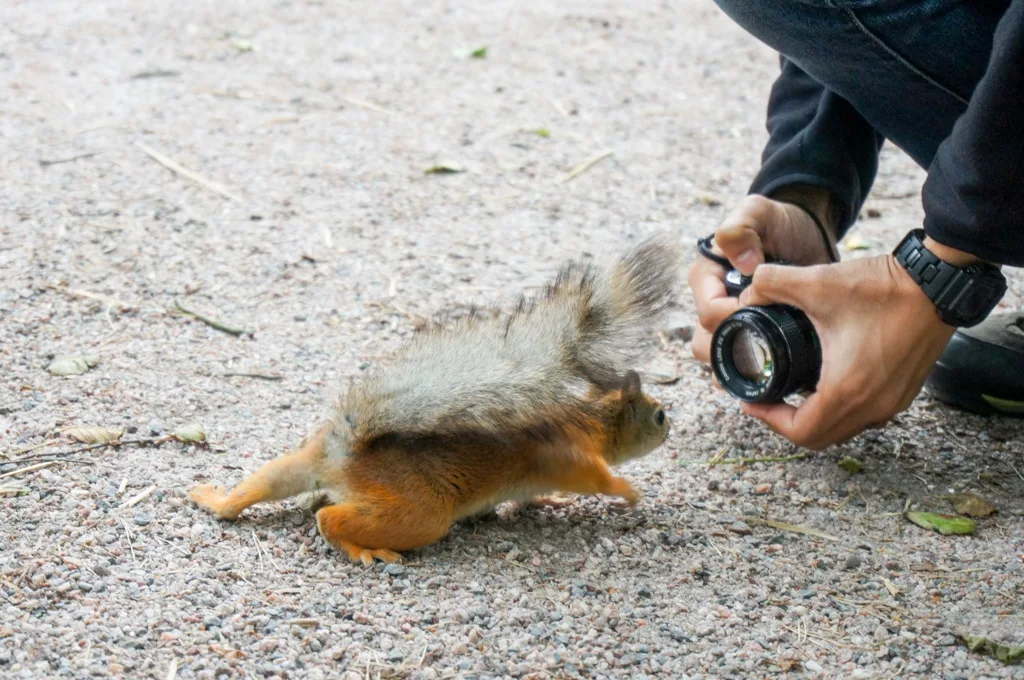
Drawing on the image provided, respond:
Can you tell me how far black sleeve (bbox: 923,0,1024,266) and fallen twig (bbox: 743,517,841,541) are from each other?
1.82 ft

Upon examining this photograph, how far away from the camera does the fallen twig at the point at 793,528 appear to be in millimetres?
1986

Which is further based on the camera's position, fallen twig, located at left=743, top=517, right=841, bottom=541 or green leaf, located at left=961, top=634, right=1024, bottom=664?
fallen twig, located at left=743, top=517, right=841, bottom=541

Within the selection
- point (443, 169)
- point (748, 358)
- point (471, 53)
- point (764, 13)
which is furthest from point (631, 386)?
point (471, 53)

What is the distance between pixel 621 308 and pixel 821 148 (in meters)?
0.95

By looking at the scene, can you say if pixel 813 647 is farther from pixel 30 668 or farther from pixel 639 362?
pixel 30 668

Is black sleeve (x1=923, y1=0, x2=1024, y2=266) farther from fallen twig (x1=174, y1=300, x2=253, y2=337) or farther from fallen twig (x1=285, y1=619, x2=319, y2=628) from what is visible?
fallen twig (x1=174, y1=300, x2=253, y2=337)

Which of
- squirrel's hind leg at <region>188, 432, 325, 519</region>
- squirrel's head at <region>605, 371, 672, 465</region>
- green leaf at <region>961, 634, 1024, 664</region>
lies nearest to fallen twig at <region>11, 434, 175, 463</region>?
squirrel's hind leg at <region>188, 432, 325, 519</region>

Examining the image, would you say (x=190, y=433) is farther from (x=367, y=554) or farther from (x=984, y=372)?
(x=984, y=372)

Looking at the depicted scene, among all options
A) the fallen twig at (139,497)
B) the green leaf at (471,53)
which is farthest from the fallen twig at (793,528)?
the green leaf at (471,53)

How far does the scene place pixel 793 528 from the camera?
2.01 meters

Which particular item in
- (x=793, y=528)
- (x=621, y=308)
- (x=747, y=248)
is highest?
(x=621, y=308)

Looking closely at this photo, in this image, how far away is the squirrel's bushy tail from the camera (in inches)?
68.5

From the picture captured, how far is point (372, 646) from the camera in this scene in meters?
1.58

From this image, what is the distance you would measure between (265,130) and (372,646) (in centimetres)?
259
